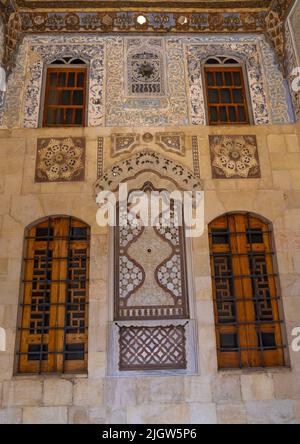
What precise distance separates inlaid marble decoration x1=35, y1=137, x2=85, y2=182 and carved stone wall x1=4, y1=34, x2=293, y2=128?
15.2 inches

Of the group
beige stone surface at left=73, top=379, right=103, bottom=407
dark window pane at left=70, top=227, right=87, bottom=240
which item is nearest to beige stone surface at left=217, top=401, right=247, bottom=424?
beige stone surface at left=73, top=379, right=103, bottom=407

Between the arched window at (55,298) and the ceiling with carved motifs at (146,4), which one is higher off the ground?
the ceiling with carved motifs at (146,4)

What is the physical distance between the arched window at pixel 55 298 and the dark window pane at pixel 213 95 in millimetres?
2609

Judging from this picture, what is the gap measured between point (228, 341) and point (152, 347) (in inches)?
36.0

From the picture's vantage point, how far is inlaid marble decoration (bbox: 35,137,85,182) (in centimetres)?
614

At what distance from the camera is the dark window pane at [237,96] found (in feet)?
22.1

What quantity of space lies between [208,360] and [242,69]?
4242mm

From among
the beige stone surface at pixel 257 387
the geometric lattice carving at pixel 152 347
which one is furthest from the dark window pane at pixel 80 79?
the beige stone surface at pixel 257 387

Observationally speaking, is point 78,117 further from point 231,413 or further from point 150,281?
point 231,413

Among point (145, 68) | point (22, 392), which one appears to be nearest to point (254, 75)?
point (145, 68)

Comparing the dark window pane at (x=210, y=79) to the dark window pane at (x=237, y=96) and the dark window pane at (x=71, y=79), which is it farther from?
the dark window pane at (x=71, y=79)

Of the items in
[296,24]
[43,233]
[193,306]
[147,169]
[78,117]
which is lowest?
[193,306]

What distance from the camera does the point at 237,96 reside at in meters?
6.77

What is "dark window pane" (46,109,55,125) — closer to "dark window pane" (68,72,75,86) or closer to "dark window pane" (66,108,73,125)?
"dark window pane" (66,108,73,125)
